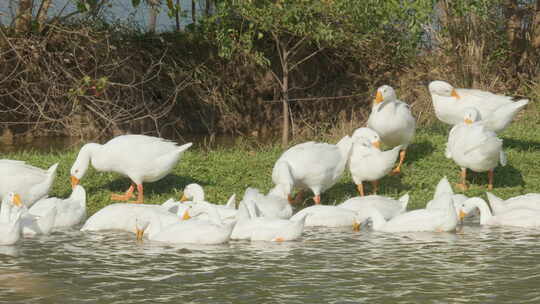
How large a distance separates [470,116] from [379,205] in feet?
9.48

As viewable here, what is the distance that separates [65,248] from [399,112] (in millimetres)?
5950

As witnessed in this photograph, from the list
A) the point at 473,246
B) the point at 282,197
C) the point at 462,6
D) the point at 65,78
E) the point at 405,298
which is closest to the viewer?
the point at 405,298

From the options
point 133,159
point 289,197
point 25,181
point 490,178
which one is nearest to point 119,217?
point 133,159

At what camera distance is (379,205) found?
9680 millimetres

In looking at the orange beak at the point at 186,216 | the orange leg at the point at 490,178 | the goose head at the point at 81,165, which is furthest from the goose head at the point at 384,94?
the orange beak at the point at 186,216

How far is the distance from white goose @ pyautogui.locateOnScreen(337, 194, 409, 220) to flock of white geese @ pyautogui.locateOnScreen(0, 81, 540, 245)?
1 cm

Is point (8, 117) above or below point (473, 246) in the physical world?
above

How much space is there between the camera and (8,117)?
58.7ft

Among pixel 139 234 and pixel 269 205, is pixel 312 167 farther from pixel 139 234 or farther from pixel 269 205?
pixel 139 234

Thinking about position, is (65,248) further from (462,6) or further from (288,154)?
(462,6)

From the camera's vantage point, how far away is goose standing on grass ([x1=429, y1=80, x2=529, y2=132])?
12.4 meters

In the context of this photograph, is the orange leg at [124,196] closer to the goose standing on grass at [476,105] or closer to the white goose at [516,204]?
the white goose at [516,204]

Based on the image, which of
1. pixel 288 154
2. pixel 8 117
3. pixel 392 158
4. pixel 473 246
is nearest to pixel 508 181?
pixel 392 158

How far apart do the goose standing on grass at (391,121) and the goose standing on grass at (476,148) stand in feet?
2.91
